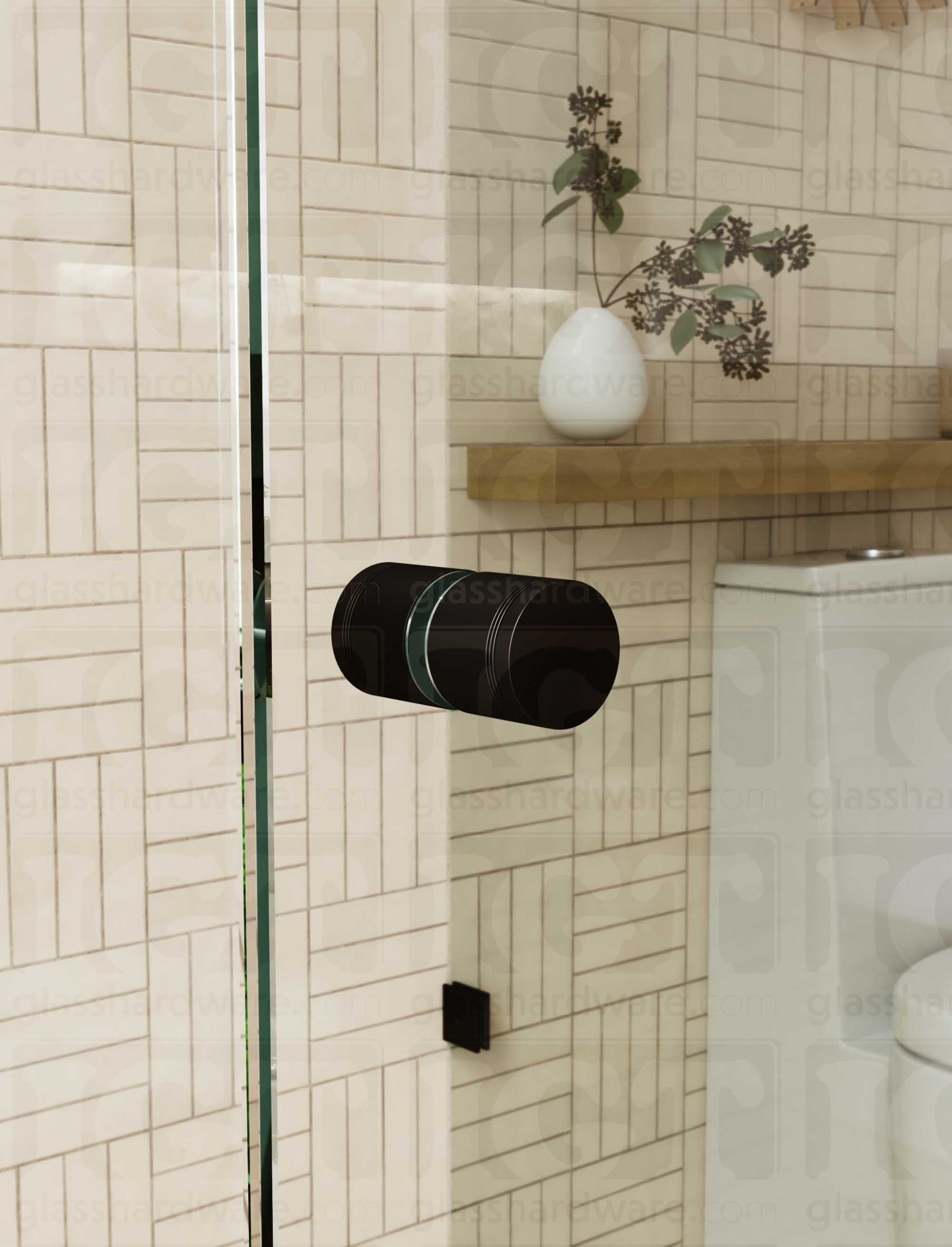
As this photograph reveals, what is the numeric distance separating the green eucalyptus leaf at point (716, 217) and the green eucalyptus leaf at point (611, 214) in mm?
42

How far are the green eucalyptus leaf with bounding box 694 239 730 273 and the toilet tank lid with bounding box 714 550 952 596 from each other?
148 millimetres

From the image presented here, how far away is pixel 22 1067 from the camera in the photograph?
0.86 metres

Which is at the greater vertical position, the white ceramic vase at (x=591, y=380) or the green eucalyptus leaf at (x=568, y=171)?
the green eucalyptus leaf at (x=568, y=171)

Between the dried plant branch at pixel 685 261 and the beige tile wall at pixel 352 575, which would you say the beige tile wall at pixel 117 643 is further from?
the dried plant branch at pixel 685 261

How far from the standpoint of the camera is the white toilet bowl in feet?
1.88

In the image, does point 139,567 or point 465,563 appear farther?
point 139,567

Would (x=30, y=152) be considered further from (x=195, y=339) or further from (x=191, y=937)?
(x=191, y=937)

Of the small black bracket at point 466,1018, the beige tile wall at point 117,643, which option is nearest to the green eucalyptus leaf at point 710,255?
the beige tile wall at point 117,643

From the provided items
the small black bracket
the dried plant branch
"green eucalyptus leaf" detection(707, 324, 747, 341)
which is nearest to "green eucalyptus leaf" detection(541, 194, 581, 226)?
the dried plant branch

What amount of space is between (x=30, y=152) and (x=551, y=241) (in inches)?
13.6

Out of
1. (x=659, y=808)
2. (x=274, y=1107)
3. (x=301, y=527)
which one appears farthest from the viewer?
(x=659, y=808)

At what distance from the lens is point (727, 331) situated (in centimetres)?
63

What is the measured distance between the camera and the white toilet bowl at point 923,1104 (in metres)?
0.57

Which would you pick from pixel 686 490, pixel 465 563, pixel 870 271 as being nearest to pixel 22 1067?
pixel 465 563
